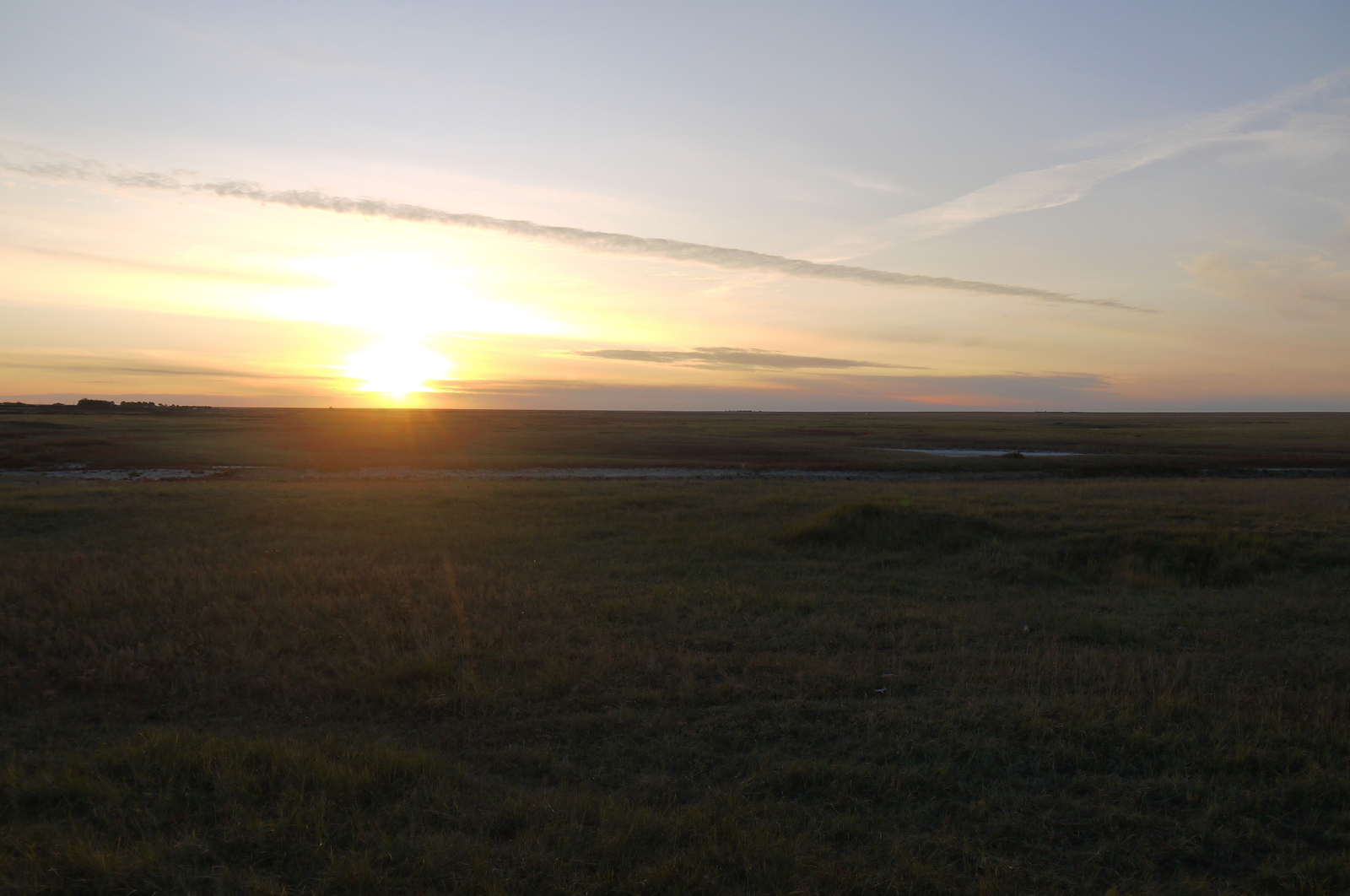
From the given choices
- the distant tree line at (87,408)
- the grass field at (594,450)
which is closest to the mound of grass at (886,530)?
the grass field at (594,450)

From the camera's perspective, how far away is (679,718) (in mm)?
8203

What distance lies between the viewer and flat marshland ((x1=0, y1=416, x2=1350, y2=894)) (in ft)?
18.1

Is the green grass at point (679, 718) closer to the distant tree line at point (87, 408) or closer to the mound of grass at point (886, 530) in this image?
the mound of grass at point (886, 530)

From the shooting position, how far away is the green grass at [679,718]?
18.1 feet

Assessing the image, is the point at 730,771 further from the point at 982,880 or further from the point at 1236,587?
the point at 1236,587

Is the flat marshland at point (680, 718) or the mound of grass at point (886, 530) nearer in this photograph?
the flat marshland at point (680, 718)

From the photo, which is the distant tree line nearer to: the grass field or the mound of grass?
the grass field

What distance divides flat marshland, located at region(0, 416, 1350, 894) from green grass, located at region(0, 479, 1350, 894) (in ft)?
0.12

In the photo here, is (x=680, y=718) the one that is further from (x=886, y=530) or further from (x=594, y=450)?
(x=594, y=450)

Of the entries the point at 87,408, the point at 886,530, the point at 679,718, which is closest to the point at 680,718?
the point at 679,718

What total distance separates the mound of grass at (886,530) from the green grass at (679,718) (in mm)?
626

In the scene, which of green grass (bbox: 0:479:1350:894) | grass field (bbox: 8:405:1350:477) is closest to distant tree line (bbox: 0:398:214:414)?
grass field (bbox: 8:405:1350:477)

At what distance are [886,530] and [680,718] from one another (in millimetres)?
12186

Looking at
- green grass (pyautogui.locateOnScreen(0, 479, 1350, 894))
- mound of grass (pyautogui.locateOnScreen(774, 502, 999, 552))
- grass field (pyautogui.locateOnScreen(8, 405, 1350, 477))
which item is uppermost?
grass field (pyautogui.locateOnScreen(8, 405, 1350, 477))
